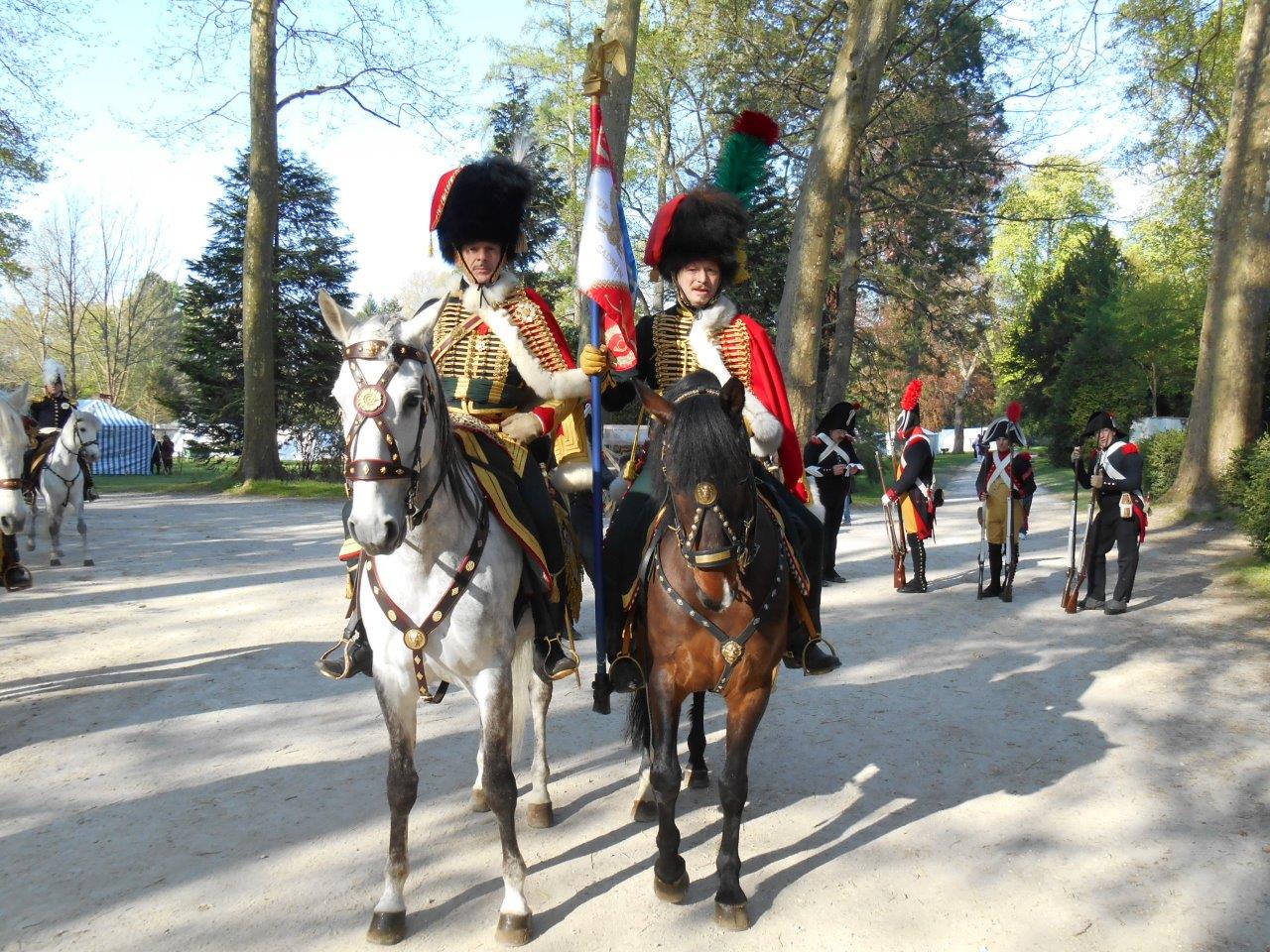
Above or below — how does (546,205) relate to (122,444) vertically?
above

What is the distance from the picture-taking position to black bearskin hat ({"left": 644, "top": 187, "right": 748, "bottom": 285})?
216 inches

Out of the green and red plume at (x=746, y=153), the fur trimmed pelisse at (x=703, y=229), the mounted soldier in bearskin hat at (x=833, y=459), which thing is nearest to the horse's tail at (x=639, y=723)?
the fur trimmed pelisse at (x=703, y=229)

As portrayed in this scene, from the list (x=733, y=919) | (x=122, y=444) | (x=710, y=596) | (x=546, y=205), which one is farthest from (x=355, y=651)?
(x=122, y=444)

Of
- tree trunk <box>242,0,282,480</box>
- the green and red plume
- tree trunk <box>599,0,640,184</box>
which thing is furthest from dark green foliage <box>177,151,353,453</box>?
the green and red plume

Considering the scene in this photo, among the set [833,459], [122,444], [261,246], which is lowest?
[833,459]

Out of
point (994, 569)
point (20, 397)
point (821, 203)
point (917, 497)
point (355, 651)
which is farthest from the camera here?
point (821, 203)

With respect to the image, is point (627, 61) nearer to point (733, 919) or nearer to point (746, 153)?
point (746, 153)

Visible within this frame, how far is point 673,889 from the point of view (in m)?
4.25

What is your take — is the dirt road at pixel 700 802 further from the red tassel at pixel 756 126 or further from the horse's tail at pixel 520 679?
the red tassel at pixel 756 126

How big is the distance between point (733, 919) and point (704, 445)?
82.3 inches

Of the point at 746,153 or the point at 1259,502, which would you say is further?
the point at 1259,502

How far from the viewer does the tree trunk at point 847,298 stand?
24.8 meters

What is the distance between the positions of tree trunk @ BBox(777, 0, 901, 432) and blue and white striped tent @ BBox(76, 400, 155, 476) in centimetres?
3582

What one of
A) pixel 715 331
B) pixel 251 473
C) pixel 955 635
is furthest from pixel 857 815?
pixel 251 473
